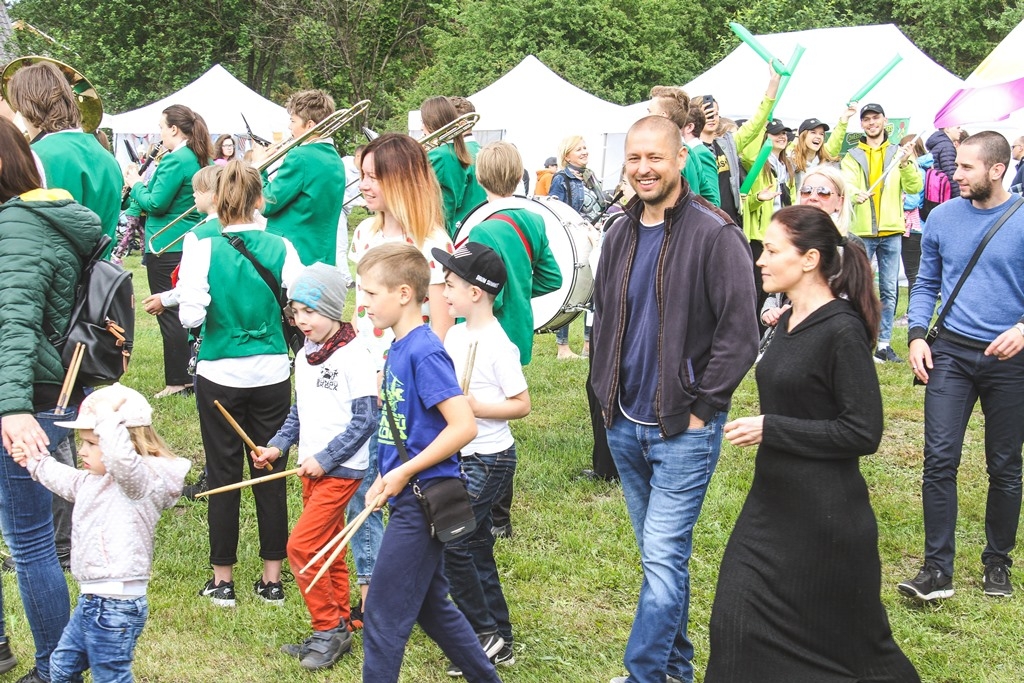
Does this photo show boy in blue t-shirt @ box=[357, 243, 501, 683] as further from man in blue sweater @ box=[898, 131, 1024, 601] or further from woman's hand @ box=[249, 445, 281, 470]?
man in blue sweater @ box=[898, 131, 1024, 601]

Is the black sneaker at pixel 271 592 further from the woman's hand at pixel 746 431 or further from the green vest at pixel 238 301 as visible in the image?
the woman's hand at pixel 746 431

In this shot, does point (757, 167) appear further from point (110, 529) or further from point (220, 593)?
point (110, 529)

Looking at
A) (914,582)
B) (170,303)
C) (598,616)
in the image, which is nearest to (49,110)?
(170,303)

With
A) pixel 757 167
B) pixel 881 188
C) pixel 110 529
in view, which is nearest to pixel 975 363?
pixel 757 167

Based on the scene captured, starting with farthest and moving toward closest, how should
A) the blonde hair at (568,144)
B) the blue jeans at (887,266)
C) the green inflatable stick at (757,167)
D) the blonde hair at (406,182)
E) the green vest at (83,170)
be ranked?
the blue jeans at (887,266) → the blonde hair at (568,144) → the green inflatable stick at (757,167) → the green vest at (83,170) → the blonde hair at (406,182)

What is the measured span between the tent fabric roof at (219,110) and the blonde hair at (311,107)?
15.8 meters

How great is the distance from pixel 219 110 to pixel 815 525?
807 inches

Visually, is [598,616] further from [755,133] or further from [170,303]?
[755,133]

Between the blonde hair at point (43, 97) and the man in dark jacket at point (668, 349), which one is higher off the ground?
the blonde hair at point (43, 97)

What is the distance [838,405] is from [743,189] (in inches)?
208

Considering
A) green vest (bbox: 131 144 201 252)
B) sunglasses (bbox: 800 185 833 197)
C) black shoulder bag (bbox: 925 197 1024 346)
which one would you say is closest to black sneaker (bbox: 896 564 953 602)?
black shoulder bag (bbox: 925 197 1024 346)

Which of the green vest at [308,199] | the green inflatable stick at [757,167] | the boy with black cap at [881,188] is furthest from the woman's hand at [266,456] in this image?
the boy with black cap at [881,188]

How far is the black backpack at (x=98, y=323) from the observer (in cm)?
389

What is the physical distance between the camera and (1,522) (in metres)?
4.02
